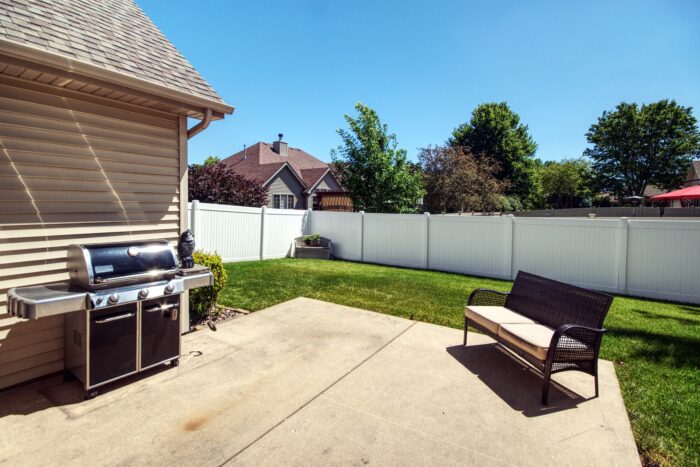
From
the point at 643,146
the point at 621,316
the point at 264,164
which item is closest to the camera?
the point at 621,316

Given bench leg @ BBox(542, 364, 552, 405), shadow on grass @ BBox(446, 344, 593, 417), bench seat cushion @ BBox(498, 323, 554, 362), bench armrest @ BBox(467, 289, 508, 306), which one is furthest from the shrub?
bench leg @ BBox(542, 364, 552, 405)

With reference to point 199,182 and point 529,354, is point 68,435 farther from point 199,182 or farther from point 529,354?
point 199,182

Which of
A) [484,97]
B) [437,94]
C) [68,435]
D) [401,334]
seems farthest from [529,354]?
[484,97]

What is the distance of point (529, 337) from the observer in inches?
145

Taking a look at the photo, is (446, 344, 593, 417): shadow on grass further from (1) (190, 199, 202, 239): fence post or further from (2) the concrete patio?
(1) (190, 199, 202, 239): fence post

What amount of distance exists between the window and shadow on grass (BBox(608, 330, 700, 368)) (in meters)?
22.2

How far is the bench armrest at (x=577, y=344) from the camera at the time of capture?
10.9ft

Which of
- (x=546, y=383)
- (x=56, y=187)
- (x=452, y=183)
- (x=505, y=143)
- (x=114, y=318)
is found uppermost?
(x=505, y=143)

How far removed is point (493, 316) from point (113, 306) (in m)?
4.19

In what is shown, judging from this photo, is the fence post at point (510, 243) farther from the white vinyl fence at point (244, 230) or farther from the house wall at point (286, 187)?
the house wall at point (286, 187)

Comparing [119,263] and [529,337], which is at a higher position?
[119,263]

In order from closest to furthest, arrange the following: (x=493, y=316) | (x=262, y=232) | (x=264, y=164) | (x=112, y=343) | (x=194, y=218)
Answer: (x=112, y=343) → (x=493, y=316) → (x=194, y=218) → (x=262, y=232) → (x=264, y=164)

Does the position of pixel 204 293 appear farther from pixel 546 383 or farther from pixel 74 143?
pixel 546 383

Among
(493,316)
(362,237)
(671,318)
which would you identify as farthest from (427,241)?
(493,316)
